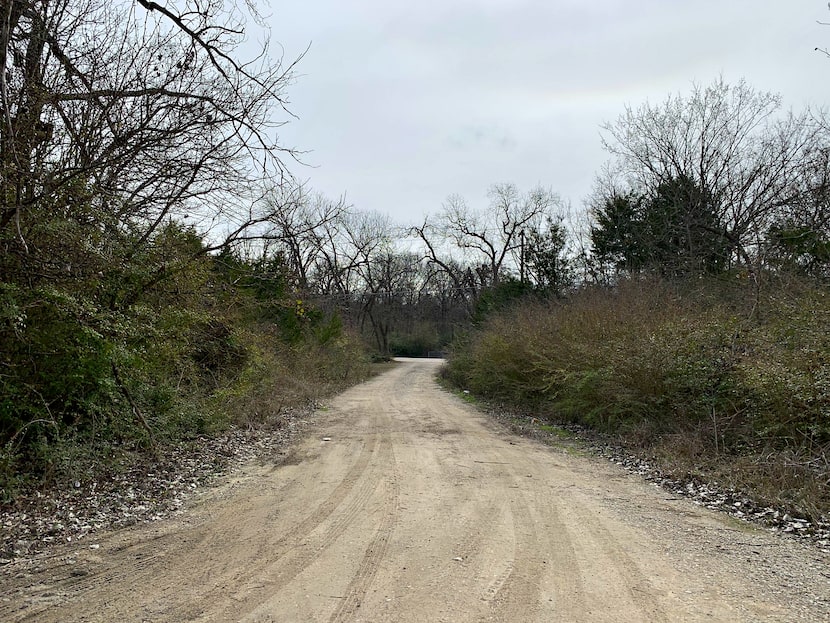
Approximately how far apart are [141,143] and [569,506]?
255 inches

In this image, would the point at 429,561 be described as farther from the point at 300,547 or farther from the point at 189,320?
the point at 189,320

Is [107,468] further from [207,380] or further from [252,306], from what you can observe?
[252,306]

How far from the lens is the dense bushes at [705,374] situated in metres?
6.84

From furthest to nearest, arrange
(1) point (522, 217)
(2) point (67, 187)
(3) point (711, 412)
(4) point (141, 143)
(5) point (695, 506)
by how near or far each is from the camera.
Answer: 1. (1) point (522, 217)
2. (3) point (711, 412)
3. (4) point (141, 143)
4. (5) point (695, 506)
5. (2) point (67, 187)

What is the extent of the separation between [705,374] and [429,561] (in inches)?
255

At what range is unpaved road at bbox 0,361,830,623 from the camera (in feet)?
11.8

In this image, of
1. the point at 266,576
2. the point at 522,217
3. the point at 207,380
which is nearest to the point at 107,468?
the point at 266,576

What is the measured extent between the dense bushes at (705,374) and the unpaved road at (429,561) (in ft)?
5.07

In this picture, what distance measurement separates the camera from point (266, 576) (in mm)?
4055

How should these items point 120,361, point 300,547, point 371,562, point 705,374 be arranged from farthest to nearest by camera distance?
point 705,374 < point 120,361 < point 300,547 < point 371,562

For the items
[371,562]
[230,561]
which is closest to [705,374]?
[371,562]

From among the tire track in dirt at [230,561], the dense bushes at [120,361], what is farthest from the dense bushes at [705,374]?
the dense bushes at [120,361]

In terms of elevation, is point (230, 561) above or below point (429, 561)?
below

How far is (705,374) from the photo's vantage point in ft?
29.2
